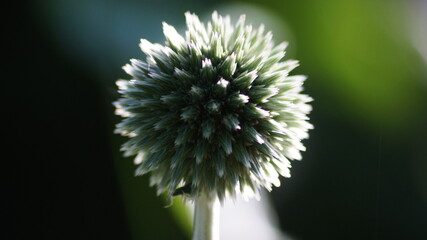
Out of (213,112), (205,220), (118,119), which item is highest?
(118,119)

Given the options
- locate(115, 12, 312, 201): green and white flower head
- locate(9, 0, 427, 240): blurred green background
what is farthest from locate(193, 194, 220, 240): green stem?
locate(9, 0, 427, 240): blurred green background

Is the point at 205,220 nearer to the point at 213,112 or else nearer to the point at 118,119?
the point at 213,112

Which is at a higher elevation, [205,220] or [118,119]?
[118,119]

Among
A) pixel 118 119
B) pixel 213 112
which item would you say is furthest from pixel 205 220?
pixel 118 119

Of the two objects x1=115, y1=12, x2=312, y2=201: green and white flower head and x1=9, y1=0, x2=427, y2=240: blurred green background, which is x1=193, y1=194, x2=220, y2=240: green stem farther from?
x1=9, y1=0, x2=427, y2=240: blurred green background

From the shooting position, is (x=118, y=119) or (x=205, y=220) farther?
(x=118, y=119)

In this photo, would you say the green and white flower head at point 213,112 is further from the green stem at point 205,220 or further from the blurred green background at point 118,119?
the blurred green background at point 118,119

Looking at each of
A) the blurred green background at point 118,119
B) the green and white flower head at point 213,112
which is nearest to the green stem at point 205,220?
the green and white flower head at point 213,112
